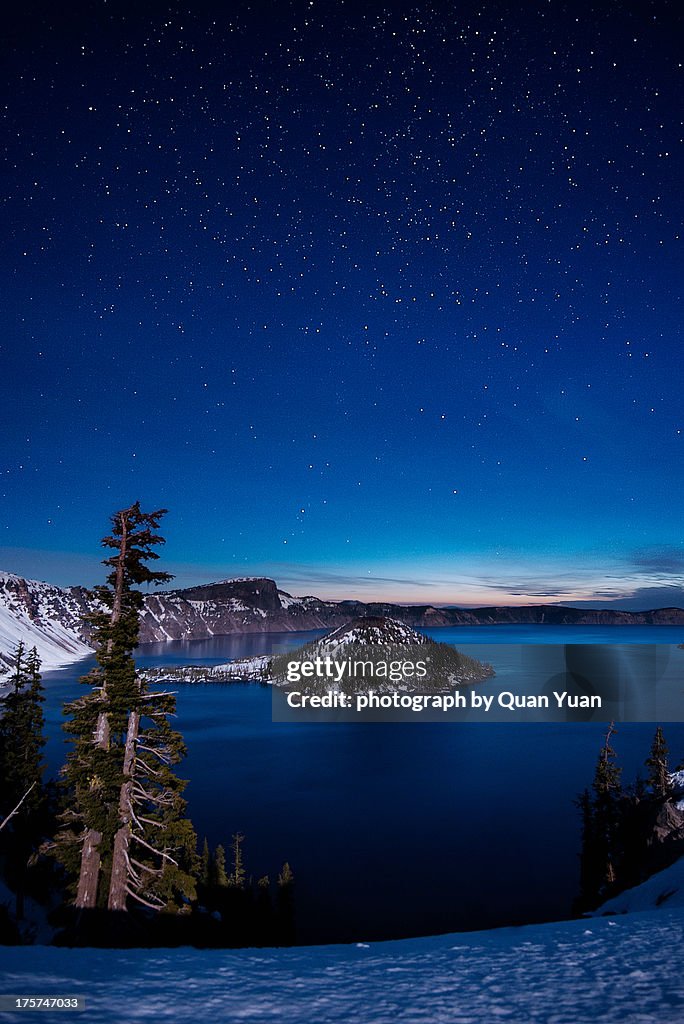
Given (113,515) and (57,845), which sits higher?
(113,515)

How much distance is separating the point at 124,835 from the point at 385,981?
11787mm

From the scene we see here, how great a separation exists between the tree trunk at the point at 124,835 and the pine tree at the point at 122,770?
0.02 m

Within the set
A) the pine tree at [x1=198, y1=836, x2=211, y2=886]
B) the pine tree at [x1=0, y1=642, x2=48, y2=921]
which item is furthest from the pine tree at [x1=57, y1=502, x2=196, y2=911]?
the pine tree at [x1=198, y1=836, x2=211, y2=886]

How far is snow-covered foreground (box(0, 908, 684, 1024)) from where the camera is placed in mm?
4926

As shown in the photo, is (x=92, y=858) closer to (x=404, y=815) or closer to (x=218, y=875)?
(x=218, y=875)

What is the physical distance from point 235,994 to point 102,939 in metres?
11.5

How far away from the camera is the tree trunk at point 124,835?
46.8 ft

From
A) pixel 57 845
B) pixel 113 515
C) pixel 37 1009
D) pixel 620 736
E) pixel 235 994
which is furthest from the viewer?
pixel 620 736

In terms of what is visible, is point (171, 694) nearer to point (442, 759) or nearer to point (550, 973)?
point (550, 973)

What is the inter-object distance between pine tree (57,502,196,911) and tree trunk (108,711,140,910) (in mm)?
24

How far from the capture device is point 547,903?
68.2 meters

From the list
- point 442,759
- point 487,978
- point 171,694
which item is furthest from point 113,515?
point 442,759

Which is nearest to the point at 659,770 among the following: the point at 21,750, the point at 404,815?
the point at 21,750

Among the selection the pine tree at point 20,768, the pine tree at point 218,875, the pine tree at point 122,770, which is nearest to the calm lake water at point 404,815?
the pine tree at point 218,875
